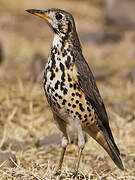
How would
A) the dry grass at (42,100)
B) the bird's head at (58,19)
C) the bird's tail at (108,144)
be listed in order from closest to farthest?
1. the bird's head at (58,19)
2. the bird's tail at (108,144)
3. the dry grass at (42,100)

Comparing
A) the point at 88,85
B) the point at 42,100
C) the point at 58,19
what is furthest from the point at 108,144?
the point at 42,100

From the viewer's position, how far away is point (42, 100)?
26.7ft

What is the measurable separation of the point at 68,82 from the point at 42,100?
342 centimetres

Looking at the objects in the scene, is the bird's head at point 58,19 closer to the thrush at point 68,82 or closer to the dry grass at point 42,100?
the thrush at point 68,82

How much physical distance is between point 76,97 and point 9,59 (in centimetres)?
752

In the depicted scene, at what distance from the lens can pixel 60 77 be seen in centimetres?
471

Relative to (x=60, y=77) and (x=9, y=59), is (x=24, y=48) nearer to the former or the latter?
(x=9, y=59)

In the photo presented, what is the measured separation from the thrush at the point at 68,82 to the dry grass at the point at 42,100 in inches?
21.5

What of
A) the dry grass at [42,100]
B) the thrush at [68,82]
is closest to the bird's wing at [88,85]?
the thrush at [68,82]

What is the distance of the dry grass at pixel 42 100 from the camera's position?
5.85 meters

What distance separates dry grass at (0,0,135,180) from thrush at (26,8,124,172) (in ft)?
1.79

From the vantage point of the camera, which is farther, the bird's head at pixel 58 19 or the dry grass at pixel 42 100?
the dry grass at pixel 42 100

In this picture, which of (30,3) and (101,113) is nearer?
(101,113)

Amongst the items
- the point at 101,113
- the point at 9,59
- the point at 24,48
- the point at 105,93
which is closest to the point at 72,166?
the point at 101,113
